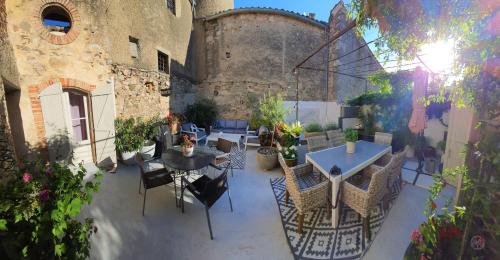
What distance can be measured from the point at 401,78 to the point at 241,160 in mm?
4657

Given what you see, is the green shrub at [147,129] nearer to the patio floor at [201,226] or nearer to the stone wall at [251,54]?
the patio floor at [201,226]

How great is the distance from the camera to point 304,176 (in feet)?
10.6

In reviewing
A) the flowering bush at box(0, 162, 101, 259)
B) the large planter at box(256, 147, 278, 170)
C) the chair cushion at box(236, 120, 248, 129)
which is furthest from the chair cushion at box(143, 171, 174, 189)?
the chair cushion at box(236, 120, 248, 129)

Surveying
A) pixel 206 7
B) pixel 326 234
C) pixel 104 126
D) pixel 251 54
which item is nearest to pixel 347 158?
pixel 326 234

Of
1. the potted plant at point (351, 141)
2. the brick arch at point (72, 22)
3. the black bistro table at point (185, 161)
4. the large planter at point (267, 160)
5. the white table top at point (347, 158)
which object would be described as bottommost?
the large planter at point (267, 160)

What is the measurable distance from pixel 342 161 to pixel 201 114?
649cm

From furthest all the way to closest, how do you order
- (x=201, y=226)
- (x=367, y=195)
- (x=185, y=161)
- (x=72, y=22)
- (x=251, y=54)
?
(x=251, y=54) < (x=72, y=22) < (x=185, y=161) < (x=201, y=226) < (x=367, y=195)

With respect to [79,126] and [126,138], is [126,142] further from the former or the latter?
[79,126]

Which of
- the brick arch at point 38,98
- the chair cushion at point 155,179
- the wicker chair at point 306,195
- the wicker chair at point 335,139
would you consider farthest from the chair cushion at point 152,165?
the wicker chair at point 335,139

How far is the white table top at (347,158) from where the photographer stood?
274cm

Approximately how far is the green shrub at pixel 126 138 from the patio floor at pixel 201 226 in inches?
44.3

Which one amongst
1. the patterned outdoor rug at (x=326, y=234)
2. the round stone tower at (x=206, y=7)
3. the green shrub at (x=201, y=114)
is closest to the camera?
the patterned outdoor rug at (x=326, y=234)

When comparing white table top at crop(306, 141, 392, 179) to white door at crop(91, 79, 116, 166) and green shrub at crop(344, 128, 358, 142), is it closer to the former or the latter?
green shrub at crop(344, 128, 358, 142)

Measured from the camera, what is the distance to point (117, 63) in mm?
4844
